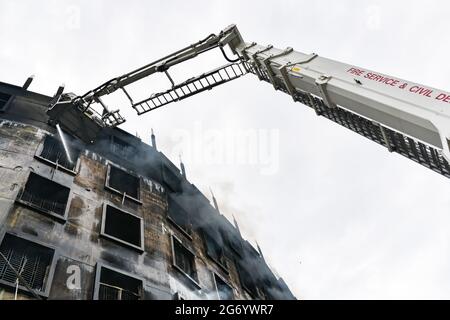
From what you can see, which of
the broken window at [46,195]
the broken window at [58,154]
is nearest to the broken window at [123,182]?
the broken window at [58,154]

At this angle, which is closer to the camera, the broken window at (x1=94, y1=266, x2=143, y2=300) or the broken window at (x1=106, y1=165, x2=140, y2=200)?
the broken window at (x1=94, y1=266, x2=143, y2=300)

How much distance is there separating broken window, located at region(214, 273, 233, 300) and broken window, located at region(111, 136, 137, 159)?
30.4ft

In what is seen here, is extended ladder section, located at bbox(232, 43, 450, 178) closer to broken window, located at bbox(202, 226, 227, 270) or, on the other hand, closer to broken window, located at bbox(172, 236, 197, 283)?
broken window, located at bbox(172, 236, 197, 283)

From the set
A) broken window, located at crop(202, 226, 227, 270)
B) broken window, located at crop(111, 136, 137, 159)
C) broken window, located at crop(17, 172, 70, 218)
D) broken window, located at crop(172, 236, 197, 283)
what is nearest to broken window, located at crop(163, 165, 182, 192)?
broken window, located at crop(111, 136, 137, 159)

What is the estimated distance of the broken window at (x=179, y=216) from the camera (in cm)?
2085

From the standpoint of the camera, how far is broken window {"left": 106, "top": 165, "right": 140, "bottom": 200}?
18516 mm

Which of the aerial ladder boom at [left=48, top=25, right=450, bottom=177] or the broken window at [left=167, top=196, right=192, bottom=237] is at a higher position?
the broken window at [left=167, top=196, right=192, bottom=237]

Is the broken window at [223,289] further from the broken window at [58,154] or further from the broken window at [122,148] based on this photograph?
the broken window at [58,154]

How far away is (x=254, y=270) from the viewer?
28109mm

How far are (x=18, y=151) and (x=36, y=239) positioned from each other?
5.12 metres

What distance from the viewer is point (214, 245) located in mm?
23578

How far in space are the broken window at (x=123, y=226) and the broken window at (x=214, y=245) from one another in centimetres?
590

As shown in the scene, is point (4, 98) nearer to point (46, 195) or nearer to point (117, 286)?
point (46, 195)
